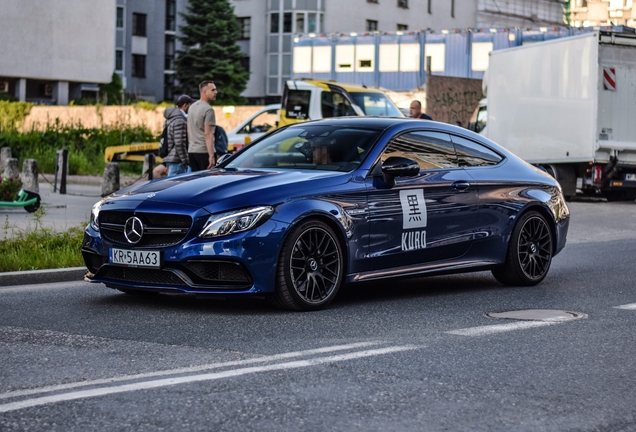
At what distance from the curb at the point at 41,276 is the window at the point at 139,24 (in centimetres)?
6627

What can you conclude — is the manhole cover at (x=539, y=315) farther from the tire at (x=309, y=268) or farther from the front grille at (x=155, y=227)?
the front grille at (x=155, y=227)

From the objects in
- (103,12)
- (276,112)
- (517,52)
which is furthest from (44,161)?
(103,12)

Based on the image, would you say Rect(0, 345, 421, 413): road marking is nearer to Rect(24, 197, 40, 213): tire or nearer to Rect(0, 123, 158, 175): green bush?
Rect(24, 197, 40, 213): tire

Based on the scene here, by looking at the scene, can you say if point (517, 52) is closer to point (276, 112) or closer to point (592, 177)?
point (592, 177)

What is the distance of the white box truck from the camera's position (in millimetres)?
23688

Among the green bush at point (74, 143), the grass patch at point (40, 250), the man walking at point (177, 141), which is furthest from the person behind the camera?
the green bush at point (74, 143)

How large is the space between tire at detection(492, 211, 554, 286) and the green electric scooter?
882 centimetres

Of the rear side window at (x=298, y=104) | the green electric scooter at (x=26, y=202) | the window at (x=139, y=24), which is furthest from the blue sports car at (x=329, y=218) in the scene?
the window at (x=139, y=24)

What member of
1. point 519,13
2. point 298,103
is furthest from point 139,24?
point 298,103

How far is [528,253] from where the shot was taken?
10.5 metres

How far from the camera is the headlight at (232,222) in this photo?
8.16 meters

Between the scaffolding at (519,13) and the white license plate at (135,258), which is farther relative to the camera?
the scaffolding at (519,13)

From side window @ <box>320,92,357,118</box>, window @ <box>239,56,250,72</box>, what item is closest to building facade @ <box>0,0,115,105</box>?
window @ <box>239,56,250,72</box>

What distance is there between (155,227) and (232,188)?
0.60 meters
